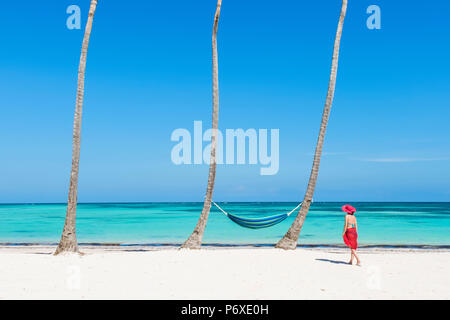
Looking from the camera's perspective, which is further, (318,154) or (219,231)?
(219,231)

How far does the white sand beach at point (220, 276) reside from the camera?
4812 mm

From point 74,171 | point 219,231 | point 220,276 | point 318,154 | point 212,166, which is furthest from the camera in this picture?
point 219,231

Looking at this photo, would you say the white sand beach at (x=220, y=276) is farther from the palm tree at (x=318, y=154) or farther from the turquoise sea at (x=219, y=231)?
the turquoise sea at (x=219, y=231)

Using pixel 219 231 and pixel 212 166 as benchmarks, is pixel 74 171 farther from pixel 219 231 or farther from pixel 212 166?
pixel 219 231

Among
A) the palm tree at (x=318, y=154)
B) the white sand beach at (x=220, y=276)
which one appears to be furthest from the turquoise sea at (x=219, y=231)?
the white sand beach at (x=220, y=276)

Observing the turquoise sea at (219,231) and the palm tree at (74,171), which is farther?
the turquoise sea at (219,231)

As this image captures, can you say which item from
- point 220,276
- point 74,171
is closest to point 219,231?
point 74,171

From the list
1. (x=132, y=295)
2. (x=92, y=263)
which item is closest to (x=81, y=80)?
(x=92, y=263)

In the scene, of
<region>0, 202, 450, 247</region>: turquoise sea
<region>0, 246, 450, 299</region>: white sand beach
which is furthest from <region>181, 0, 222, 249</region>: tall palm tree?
<region>0, 202, 450, 247</region>: turquoise sea

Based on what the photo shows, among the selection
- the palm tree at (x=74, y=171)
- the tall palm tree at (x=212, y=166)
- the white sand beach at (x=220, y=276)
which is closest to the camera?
the white sand beach at (x=220, y=276)

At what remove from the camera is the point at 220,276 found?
19.3 feet

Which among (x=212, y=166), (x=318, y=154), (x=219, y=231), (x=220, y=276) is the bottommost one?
(x=219, y=231)
